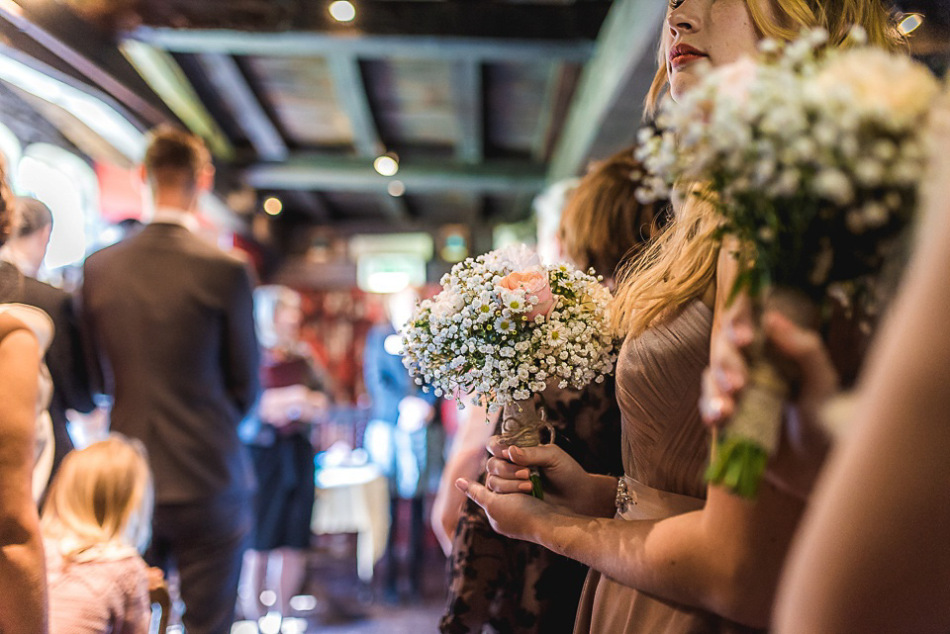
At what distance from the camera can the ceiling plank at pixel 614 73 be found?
9.86 ft

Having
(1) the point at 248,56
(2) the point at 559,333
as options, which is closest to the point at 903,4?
(2) the point at 559,333

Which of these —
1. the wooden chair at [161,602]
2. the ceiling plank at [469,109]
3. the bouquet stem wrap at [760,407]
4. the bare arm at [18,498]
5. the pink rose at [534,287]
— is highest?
the ceiling plank at [469,109]

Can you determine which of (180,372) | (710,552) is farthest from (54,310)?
(710,552)

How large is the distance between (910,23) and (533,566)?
1.44 metres

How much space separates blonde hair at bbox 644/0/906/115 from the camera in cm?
101

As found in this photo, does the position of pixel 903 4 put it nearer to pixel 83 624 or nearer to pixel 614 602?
pixel 614 602

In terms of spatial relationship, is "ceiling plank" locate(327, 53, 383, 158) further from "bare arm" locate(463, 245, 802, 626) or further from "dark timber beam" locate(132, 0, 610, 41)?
"bare arm" locate(463, 245, 802, 626)

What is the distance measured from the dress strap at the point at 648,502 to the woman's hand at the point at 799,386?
1.19 ft

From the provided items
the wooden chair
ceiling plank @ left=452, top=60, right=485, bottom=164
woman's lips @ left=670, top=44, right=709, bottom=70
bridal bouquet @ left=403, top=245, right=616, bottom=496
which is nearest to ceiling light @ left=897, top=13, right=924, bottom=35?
woman's lips @ left=670, top=44, right=709, bottom=70

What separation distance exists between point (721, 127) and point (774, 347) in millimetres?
195

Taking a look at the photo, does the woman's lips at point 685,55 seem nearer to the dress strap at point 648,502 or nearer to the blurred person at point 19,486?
the dress strap at point 648,502

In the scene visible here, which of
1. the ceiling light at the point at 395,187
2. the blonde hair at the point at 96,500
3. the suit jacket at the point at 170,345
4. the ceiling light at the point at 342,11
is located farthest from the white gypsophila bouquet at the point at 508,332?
the ceiling light at the point at 395,187

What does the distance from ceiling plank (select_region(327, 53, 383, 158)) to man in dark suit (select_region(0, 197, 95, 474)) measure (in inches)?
121

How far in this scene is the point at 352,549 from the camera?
5.92 m
